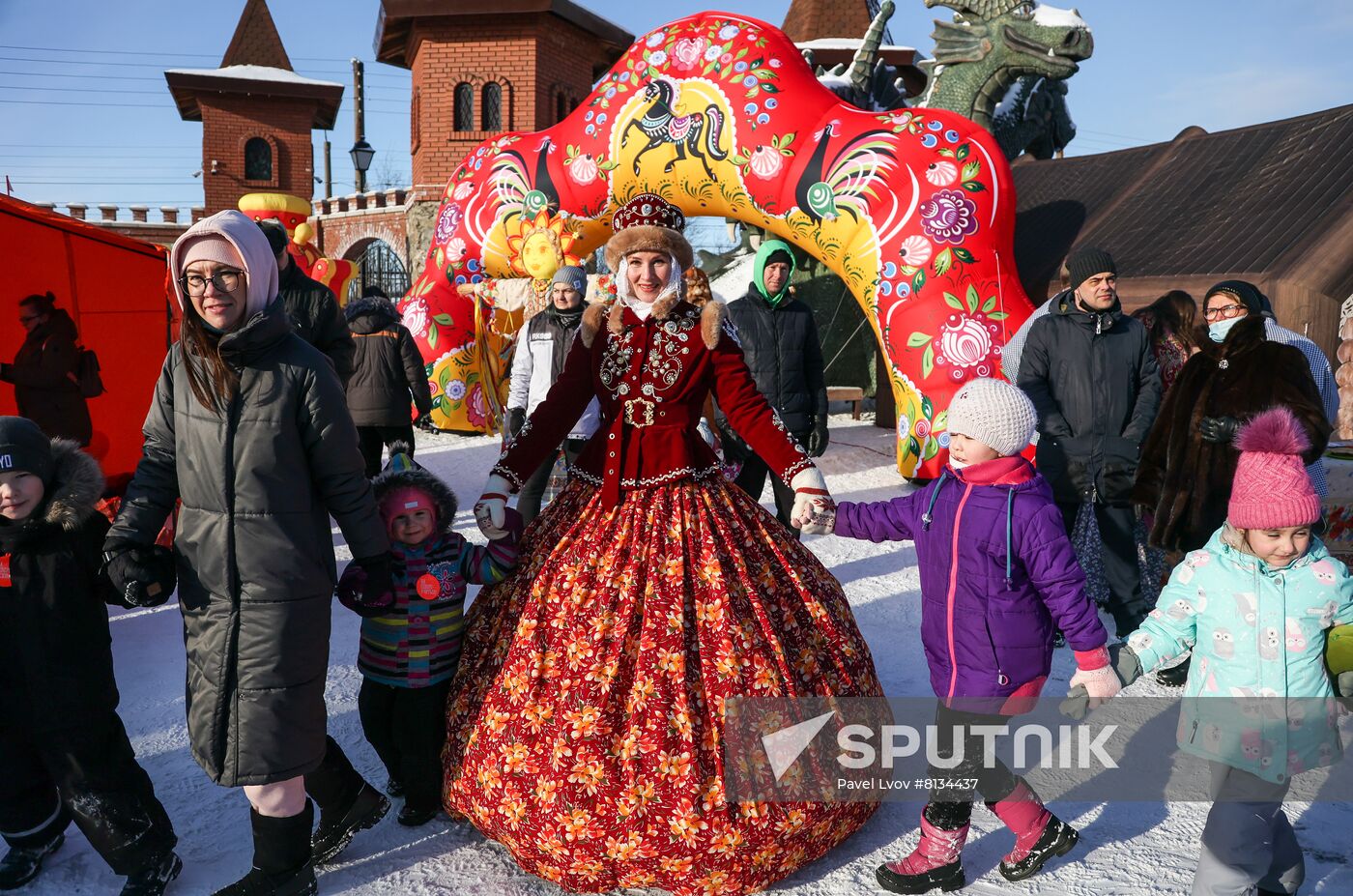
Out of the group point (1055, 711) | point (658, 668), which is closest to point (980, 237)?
point (1055, 711)

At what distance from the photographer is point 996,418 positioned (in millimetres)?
2281

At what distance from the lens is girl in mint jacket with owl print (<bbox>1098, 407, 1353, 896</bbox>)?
6.97ft

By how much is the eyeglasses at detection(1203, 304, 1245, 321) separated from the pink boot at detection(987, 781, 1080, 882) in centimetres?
236

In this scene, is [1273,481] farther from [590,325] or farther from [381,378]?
[381,378]

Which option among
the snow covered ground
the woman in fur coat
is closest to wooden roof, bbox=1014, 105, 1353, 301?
the woman in fur coat

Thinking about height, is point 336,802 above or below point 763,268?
below

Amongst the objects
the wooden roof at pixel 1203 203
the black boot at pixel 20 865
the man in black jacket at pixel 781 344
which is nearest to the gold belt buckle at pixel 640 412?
the black boot at pixel 20 865

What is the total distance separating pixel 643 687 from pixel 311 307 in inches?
110

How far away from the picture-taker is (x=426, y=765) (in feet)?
8.64

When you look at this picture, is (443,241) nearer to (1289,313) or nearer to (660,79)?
(660,79)

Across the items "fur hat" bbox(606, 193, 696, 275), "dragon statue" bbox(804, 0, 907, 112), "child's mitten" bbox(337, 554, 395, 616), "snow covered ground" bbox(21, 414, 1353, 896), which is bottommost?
"snow covered ground" bbox(21, 414, 1353, 896)

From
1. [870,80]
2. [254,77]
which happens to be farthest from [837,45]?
[254,77]

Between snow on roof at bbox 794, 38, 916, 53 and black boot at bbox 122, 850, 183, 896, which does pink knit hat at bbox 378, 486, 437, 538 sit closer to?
black boot at bbox 122, 850, 183, 896

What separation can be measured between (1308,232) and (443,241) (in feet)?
23.7
